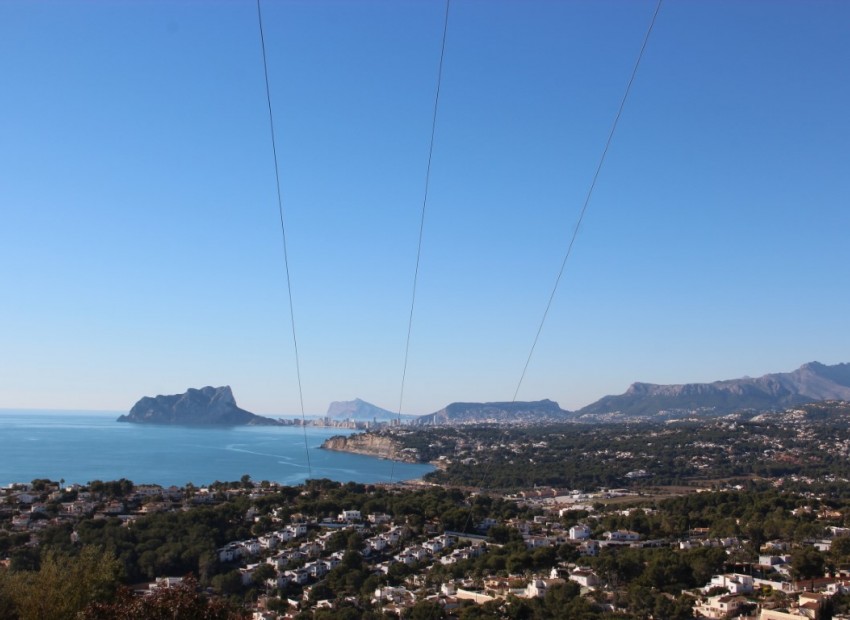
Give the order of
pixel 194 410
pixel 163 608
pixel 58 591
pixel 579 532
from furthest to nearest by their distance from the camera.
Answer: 1. pixel 194 410
2. pixel 579 532
3. pixel 58 591
4. pixel 163 608

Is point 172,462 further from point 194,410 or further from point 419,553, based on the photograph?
point 194,410

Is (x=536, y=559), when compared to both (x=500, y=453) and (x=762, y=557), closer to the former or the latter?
(x=762, y=557)

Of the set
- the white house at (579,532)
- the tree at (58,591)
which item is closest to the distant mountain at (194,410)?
the white house at (579,532)

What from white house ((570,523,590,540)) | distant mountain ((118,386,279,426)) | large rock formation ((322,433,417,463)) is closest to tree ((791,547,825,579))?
white house ((570,523,590,540))

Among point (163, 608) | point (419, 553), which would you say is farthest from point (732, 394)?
point (163, 608)

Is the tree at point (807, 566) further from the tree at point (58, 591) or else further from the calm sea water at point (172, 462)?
the calm sea water at point (172, 462)

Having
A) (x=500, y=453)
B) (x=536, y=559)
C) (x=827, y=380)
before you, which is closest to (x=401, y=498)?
(x=536, y=559)

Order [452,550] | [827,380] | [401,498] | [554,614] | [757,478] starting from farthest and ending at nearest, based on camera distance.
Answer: [827,380] → [757,478] → [401,498] → [452,550] → [554,614]
